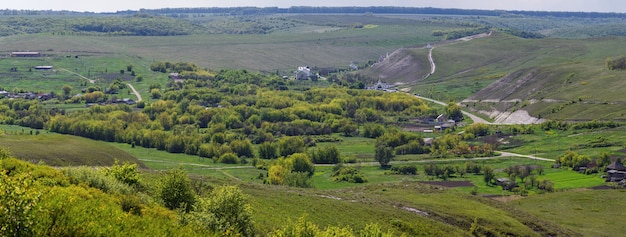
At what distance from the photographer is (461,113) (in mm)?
182125

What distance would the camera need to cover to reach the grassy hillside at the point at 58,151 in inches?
3118

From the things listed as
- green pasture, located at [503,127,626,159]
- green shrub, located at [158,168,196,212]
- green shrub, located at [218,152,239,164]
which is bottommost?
green shrub, located at [218,152,239,164]

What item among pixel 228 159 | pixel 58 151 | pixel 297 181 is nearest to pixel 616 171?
pixel 297 181

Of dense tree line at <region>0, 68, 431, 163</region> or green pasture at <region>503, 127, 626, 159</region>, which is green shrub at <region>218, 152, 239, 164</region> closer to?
dense tree line at <region>0, 68, 431, 163</region>

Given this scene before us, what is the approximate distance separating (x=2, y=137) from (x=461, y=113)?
12178cm

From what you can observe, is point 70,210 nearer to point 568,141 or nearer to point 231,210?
point 231,210

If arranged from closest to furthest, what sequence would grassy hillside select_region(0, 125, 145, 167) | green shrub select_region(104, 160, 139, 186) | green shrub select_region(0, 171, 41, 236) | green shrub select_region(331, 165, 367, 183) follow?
green shrub select_region(0, 171, 41, 236)
green shrub select_region(104, 160, 139, 186)
grassy hillside select_region(0, 125, 145, 167)
green shrub select_region(331, 165, 367, 183)

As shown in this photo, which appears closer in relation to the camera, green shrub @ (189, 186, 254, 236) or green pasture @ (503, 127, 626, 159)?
green shrub @ (189, 186, 254, 236)

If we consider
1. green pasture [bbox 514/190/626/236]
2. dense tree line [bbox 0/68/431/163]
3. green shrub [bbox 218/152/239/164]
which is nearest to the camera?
green pasture [bbox 514/190/626/236]

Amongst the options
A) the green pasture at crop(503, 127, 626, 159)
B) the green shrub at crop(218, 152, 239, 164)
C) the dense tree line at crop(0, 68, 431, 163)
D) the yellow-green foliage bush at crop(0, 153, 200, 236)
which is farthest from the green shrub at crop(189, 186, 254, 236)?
the green pasture at crop(503, 127, 626, 159)

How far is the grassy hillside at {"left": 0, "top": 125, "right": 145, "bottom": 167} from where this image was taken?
260 feet

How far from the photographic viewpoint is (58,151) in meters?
84.0

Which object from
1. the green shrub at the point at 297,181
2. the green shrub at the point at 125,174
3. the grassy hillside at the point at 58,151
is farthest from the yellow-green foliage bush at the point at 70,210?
the green shrub at the point at 297,181

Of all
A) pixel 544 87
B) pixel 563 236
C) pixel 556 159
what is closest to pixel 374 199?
pixel 563 236
